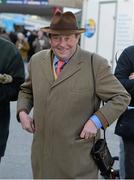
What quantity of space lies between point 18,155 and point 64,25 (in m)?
3.98

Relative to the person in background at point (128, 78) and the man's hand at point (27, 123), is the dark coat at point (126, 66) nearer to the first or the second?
the person in background at point (128, 78)

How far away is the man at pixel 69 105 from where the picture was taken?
145 inches

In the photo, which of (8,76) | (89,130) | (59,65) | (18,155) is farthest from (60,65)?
(18,155)

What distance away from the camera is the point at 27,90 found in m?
4.02

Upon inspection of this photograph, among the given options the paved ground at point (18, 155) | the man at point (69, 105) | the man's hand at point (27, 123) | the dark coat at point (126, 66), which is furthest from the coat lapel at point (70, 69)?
the paved ground at point (18, 155)

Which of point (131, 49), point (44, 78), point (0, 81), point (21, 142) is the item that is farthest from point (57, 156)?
point (21, 142)

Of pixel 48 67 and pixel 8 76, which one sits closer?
pixel 48 67

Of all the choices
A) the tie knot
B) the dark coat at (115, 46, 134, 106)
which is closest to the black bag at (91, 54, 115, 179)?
the tie knot

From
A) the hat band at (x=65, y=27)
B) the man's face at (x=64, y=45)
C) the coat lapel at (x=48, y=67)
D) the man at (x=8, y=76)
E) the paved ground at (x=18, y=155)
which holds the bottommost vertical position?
the paved ground at (x=18, y=155)

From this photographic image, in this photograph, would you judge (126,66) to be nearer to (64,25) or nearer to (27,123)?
(64,25)

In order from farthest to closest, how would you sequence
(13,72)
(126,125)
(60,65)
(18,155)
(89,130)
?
1. (18,155)
2. (13,72)
3. (126,125)
4. (60,65)
5. (89,130)

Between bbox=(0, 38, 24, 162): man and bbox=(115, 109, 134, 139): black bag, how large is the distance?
0.85 m

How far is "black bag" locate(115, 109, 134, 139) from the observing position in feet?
13.8

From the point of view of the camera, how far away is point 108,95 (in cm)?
371
